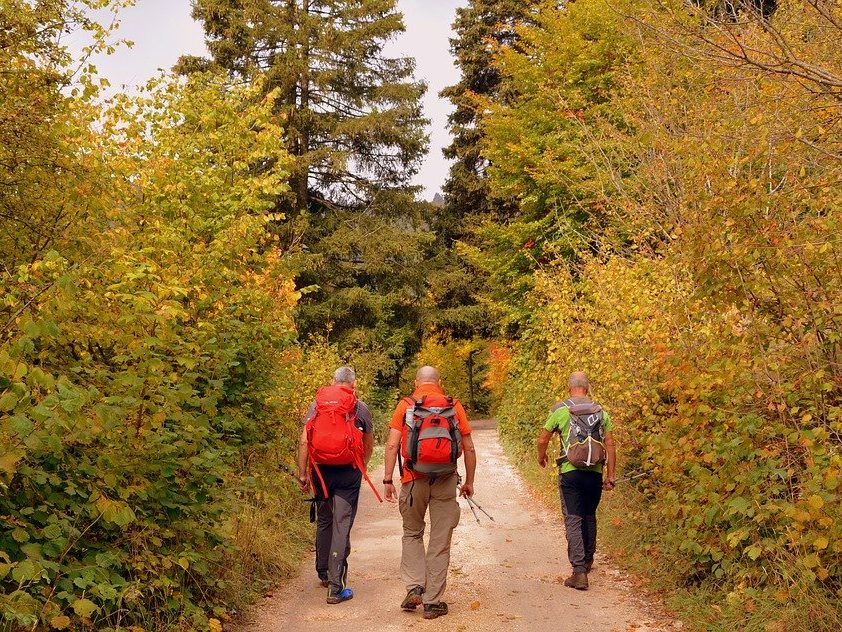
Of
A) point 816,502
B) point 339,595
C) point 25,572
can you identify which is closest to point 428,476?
point 339,595

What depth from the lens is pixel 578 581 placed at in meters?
7.50

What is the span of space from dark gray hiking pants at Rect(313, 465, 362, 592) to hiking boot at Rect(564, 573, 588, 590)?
2100 millimetres

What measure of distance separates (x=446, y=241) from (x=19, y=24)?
2809 centimetres

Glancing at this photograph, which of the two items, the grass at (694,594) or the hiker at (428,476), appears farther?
the hiker at (428,476)

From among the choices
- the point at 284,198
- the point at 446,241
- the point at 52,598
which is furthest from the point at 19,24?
the point at 446,241

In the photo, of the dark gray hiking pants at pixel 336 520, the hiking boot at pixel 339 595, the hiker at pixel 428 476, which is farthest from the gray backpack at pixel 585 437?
the hiking boot at pixel 339 595

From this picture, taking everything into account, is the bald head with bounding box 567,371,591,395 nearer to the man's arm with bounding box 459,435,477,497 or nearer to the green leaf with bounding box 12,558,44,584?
the man's arm with bounding box 459,435,477,497

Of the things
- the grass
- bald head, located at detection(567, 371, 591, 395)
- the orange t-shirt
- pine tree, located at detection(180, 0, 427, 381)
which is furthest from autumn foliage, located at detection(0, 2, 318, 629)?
pine tree, located at detection(180, 0, 427, 381)

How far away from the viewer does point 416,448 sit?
6.80 m

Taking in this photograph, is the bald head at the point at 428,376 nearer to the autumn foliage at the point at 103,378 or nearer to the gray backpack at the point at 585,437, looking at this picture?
the gray backpack at the point at 585,437

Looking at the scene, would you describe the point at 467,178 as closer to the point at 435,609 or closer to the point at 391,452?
the point at 391,452

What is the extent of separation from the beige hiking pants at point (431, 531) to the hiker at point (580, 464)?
1.13 m

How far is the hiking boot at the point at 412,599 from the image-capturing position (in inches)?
270

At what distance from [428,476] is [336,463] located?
991 mm
